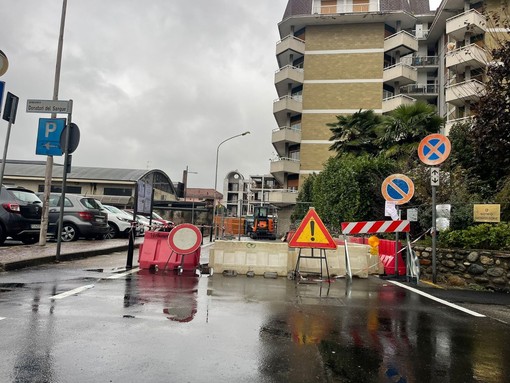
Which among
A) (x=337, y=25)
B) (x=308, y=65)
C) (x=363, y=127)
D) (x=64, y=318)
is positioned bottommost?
(x=64, y=318)

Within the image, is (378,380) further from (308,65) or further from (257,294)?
(308,65)

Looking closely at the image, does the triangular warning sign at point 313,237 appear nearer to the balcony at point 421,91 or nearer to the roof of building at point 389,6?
the balcony at point 421,91

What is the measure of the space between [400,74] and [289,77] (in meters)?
11.5

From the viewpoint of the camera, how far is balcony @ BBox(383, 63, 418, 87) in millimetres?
43250

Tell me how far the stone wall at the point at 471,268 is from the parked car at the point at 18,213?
10.6m

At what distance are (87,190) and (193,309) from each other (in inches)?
1964

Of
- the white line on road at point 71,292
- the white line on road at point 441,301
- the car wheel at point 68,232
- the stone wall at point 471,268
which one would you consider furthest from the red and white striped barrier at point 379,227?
the car wheel at point 68,232

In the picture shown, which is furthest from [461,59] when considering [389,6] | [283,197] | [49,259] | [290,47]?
[49,259]

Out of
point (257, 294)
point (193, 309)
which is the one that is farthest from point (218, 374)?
point (257, 294)

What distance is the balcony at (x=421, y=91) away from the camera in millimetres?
45938

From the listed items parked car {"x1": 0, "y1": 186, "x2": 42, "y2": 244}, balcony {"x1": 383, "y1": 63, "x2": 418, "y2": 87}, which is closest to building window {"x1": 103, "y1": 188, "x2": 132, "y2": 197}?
balcony {"x1": 383, "y1": 63, "x2": 418, "y2": 87}

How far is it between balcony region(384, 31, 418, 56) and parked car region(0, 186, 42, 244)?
4078 centimetres

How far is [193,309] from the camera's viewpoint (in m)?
5.37

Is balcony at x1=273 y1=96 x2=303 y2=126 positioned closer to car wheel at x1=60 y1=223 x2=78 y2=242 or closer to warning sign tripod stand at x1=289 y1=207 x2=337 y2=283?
car wheel at x1=60 y1=223 x2=78 y2=242
